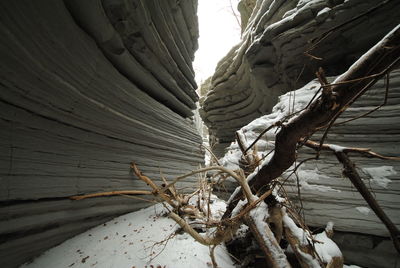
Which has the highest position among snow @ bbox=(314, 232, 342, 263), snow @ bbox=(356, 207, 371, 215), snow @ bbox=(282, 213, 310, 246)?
snow @ bbox=(282, 213, 310, 246)

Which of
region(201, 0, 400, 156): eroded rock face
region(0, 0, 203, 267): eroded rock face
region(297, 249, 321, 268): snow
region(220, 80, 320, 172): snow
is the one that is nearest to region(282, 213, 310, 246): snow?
region(297, 249, 321, 268): snow

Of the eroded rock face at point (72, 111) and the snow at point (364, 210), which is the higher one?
the eroded rock face at point (72, 111)

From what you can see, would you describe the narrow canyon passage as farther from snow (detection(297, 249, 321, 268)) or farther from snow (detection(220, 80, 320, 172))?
snow (detection(297, 249, 321, 268))

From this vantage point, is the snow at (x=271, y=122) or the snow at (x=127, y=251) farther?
the snow at (x=271, y=122)

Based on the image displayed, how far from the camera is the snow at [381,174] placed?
89.7 inches

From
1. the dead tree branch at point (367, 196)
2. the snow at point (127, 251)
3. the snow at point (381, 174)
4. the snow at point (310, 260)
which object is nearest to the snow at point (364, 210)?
the snow at point (381, 174)

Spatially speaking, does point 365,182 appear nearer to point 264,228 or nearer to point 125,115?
point 264,228

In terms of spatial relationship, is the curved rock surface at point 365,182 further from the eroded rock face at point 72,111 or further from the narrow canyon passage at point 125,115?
the eroded rock face at point 72,111

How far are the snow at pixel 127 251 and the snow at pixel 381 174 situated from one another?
2.19 meters

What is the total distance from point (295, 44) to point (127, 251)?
16.0 feet

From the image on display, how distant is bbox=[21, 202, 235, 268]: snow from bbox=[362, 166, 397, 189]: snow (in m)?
2.19

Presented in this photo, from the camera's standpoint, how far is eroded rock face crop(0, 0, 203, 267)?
1607 mm

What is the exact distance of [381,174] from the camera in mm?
2326

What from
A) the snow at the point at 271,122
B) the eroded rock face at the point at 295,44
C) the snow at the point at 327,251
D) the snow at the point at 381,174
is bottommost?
the snow at the point at 327,251
